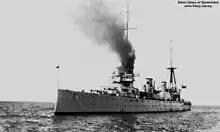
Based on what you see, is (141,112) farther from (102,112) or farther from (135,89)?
(102,112)

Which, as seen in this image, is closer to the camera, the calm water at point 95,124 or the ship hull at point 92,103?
the calm water at point 95,124

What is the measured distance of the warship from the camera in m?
39.7

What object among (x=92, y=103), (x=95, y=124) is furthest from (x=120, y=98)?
(x=95, y=124)

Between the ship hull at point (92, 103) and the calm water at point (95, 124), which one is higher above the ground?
the ship hull at point (92, 103)

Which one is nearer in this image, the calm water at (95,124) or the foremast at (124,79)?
the calm water at (95,124)

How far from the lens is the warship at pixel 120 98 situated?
3966 centimetres

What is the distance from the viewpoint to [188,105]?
9425 centimetres

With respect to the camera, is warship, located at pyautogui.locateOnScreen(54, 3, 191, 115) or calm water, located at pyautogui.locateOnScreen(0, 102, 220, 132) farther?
warship, located at pyautogui.locateOnScreen(54, 3, 191, 115)

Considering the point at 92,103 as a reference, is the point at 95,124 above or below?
below

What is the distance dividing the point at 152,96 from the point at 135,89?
29.6 ft

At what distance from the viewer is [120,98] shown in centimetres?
4638

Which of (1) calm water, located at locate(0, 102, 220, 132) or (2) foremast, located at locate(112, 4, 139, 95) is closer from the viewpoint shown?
(1) calm water, located at locate(0, 102, 220, 132)

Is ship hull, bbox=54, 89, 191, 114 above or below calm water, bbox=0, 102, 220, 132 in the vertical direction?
above

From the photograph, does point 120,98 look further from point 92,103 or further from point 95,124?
point 95,124
